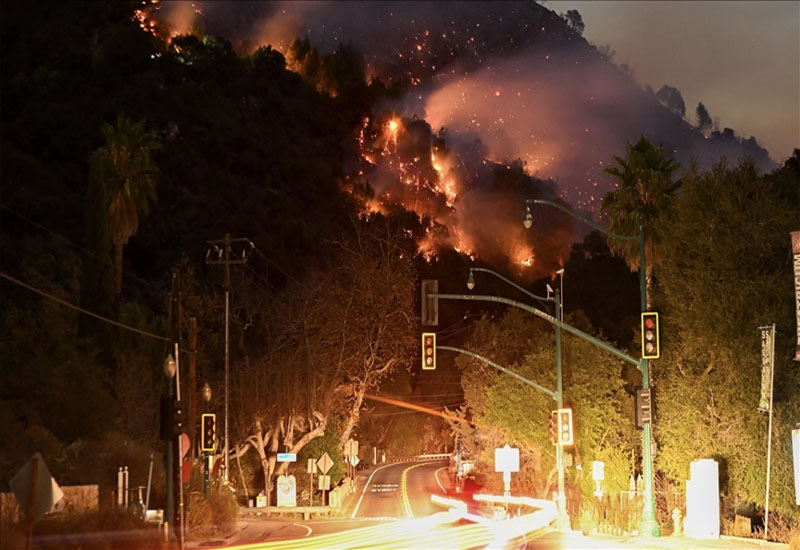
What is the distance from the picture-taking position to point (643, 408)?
3241 centimetres

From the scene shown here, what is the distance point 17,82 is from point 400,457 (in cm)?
6805

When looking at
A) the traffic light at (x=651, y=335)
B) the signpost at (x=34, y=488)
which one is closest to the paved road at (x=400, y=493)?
the traffic light at (x=651, y=335)

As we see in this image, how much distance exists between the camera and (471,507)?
2023 inches

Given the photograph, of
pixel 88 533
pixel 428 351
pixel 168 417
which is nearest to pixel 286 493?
pixel 428 351

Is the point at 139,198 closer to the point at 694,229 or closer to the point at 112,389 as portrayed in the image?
the point at 112,389

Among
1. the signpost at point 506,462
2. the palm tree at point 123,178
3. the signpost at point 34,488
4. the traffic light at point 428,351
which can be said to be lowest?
the signpost at point 506,462

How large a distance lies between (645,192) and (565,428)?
13132mm

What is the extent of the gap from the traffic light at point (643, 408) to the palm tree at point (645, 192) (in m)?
16.1

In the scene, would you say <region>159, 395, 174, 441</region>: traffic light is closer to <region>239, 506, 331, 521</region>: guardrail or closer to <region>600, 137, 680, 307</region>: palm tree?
<region>239, 506, 331, 521</region>: guardrail

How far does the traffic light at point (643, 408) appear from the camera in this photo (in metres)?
32.3

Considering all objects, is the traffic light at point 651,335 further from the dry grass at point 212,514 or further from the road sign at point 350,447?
the road sign at point 350,447

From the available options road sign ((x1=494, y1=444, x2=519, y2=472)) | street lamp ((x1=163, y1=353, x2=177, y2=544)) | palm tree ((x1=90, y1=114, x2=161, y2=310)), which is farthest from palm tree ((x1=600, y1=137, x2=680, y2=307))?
palm tree ((x1=90, y1=114, x2=161, y2=310))

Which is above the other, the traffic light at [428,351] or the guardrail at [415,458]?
the traffic light at [428,351]

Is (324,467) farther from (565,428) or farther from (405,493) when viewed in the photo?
(565,428)
